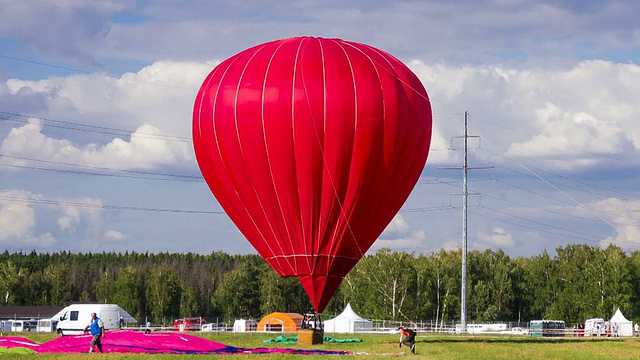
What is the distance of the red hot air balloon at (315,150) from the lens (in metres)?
40.5

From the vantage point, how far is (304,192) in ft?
134

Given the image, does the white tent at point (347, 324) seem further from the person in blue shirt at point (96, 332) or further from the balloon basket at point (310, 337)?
the person in blue shirt at point (96, 332)

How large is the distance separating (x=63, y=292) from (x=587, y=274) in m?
75.4

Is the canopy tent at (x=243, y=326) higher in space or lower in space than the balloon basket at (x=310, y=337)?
higher

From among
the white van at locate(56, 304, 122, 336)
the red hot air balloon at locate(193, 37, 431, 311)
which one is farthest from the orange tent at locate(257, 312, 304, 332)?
the red hot air balloon at locate(193, 37, 431, 311)

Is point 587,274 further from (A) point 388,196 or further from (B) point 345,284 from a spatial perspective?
(A) point 388,196

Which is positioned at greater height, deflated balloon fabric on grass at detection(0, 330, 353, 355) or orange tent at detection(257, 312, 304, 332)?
orange tent at detection(257, 312, 304, 332)

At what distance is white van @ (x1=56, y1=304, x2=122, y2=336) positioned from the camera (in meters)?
70.5

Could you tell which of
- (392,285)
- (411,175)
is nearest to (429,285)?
(392,285)

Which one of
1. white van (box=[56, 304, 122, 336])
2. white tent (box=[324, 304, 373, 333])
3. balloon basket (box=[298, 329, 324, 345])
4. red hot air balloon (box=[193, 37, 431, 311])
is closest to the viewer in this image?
red hot air balloon (box=[193, 37, 431, 311])

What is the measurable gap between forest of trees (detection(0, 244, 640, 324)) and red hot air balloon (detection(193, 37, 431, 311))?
66.0 m

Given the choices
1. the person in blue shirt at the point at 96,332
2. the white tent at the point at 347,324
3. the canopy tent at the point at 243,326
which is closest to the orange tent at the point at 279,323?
the canopy tent at the point at 243,326

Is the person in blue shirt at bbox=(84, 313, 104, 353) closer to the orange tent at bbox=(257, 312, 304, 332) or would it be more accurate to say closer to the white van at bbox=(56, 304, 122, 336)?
the white van at bbox=(56, 304, 122, 336)

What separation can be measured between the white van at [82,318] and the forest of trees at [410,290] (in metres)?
40.9
